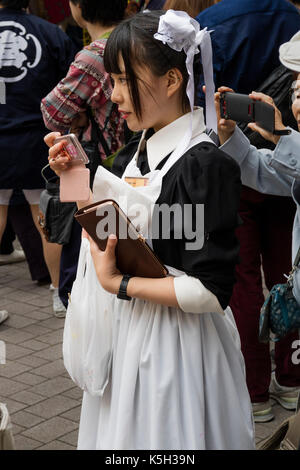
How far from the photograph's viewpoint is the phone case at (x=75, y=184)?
2.64m

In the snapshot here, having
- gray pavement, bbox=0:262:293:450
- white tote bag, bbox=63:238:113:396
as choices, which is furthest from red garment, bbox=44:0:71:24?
white tote bag, bbox=63:238:113:396

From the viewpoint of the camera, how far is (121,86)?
257 centimetres

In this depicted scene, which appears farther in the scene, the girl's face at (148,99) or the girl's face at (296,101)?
the girl's face at (296,101)

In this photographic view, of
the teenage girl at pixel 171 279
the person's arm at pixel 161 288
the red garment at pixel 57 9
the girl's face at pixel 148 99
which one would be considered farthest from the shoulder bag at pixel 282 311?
the red garment at pixel 57 9

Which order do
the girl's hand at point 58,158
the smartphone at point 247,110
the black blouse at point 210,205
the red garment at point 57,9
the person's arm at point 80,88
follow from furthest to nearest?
the red garment at point 57,9, the person's arm at point 80,88, the smartphone at point 247,110, the girl's hand at point 58,158, the black blouse at point 210,205

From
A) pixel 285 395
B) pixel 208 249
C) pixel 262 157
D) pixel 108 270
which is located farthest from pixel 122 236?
pixel 285 395

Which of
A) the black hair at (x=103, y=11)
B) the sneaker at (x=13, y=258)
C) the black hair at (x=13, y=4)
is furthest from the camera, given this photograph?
the sneaker at (x=13, y=258)

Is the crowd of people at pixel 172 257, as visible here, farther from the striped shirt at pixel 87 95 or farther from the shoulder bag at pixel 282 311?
the striped shirt at pixel 87 95

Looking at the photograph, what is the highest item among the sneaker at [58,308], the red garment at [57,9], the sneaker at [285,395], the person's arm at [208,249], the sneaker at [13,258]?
the person's arm at [208,249]

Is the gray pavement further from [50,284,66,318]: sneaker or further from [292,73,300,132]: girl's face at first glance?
[292,73,300,132]: girl's face

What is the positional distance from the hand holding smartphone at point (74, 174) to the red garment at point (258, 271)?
51.8 inches

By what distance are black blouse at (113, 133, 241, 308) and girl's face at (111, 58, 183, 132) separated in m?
Answer: 0.18

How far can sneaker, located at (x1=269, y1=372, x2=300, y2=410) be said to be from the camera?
402 cm

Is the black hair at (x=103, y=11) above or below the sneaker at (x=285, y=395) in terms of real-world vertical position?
above
